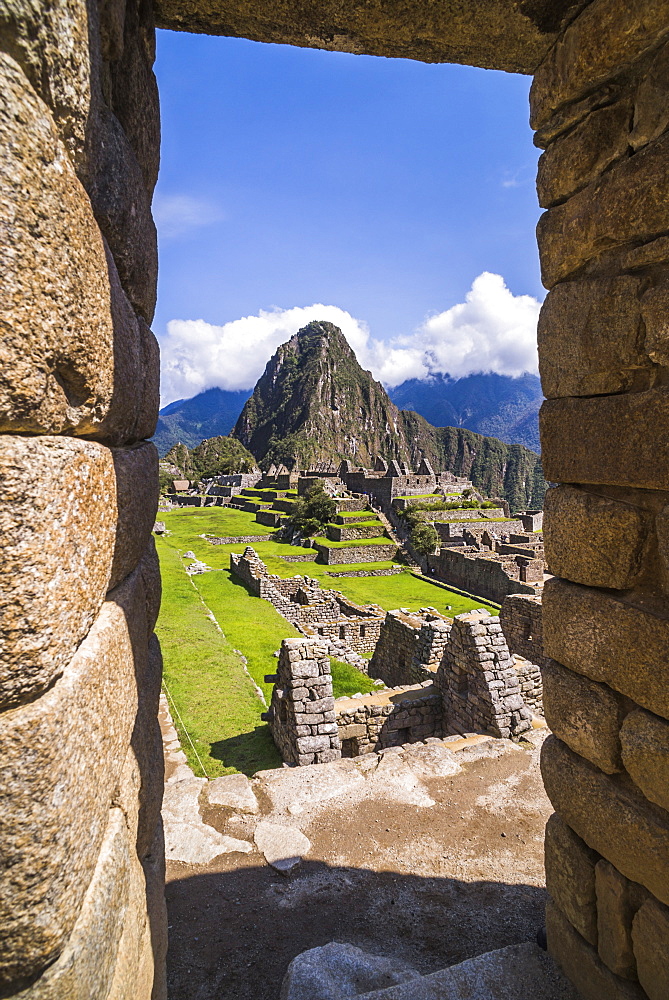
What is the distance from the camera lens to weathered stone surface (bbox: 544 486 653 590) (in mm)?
2154

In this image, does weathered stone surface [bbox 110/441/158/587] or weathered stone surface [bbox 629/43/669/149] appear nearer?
weathered stone surface [bbox 110/441/158/587]

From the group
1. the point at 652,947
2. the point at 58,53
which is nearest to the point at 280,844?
the point at 652,947

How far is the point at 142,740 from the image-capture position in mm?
2109

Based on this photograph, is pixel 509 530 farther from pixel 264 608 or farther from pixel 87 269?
pixel 87 269

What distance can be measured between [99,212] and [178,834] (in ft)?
16.7

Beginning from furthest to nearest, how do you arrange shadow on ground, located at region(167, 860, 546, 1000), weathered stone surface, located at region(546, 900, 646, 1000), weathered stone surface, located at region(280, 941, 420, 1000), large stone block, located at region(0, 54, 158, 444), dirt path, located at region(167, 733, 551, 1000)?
dirt path, located at region(167, 733, 551, 1000), shadow on ground, located at region(167, 860, 546, 1000), weathered stone surface, located at region(280, 941, 420, 1000), weathered stone surface, located at region(546, 900, 646, 1000), large stone block, located at region(0, 54, 158, 444)

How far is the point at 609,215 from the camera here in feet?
7.14

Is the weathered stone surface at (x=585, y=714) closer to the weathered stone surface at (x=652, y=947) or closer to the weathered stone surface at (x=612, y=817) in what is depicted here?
the weathered stone surface at (x=612, y=817)

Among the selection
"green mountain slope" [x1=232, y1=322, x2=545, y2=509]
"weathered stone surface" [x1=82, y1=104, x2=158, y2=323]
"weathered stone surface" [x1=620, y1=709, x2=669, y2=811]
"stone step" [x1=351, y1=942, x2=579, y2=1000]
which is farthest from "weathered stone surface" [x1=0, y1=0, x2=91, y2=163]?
"green mountain slope" [x1=232, y1=322, x2=545, y2=509]

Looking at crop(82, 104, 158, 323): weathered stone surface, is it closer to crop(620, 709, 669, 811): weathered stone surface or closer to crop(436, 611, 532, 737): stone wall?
crop(620, 709, 669, 811): weathered stone surface

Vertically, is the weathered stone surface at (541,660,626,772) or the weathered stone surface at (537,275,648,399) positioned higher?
the weathered stone surface at (537,275,648,399)

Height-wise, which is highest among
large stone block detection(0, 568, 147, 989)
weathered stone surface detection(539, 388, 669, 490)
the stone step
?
weathered stone surface detection(539, 388, 669, 490)

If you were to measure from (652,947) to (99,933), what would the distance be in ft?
6.97

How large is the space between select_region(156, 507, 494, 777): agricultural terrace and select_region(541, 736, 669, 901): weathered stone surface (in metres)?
5.85
